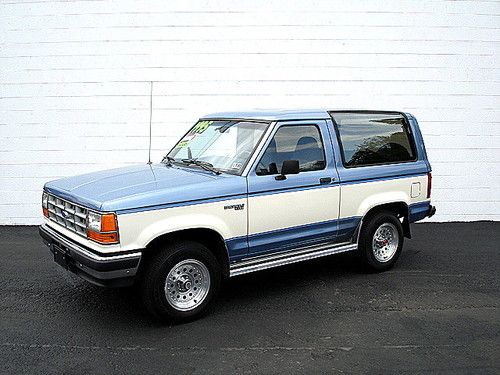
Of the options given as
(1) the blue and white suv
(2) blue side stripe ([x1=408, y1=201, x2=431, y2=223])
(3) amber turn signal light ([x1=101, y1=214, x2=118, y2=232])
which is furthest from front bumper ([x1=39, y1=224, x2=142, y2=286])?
(2) blue side stripe ([x1=408, y1=201, x2=431, y2=223])

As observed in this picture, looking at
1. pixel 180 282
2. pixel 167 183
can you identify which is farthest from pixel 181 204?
pixel 180 282

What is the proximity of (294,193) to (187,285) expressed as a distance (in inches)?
56.9

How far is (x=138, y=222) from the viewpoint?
423 centimetres

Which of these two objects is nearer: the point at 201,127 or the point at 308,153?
the point at 308,153

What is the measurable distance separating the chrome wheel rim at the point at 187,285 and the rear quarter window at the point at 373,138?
2114 mm

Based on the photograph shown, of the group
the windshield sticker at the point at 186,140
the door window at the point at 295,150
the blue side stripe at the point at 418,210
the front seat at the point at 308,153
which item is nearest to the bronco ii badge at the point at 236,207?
the door window at the point at 295,150

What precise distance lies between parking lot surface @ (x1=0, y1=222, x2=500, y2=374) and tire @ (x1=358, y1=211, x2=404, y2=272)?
7.1 inches

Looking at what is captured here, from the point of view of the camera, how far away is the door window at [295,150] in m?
5.05

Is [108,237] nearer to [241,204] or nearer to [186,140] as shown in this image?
[241,204]

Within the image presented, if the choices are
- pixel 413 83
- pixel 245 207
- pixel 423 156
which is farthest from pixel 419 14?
pixel 245 207

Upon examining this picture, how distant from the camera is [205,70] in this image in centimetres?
860

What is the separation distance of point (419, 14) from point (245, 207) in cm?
594

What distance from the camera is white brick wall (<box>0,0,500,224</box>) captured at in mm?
8500

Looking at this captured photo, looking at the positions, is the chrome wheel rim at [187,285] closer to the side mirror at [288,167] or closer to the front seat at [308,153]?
the side mirror at [288,167]
